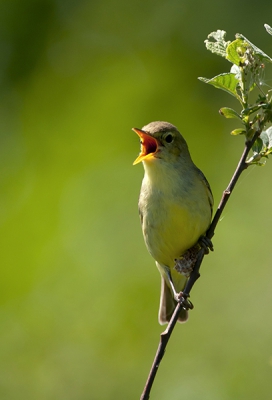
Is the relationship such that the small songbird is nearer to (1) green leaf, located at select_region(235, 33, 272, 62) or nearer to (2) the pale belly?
(2) the pale belly

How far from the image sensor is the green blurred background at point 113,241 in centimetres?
616

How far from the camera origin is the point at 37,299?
6.56 m

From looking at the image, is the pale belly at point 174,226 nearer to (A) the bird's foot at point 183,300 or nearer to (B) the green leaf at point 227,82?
(A) the bird's foot at point 183,300

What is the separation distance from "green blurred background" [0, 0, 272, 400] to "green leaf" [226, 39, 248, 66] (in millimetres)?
3539

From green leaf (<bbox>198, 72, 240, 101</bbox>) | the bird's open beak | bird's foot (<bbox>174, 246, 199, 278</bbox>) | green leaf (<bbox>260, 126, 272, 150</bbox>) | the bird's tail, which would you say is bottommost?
the bird's tail

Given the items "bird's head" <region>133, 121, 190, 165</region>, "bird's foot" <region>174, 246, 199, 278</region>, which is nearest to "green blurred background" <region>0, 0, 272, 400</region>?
"bird's head" <region>133, 121, 190, 165</region>

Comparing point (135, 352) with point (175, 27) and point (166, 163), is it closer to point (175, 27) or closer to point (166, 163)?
point (166, 163)

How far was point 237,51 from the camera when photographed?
8.82ft

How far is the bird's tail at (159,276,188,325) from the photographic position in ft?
16.4

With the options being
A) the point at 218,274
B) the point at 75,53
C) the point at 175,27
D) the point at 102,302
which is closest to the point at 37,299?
the point at 102,302

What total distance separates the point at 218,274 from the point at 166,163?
286cm

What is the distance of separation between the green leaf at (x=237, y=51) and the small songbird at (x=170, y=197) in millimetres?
1275

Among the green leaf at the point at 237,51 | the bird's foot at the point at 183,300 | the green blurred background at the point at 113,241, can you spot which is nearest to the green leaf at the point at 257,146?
the green leaf at the point at 237,51

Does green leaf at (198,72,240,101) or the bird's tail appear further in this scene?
the bird's tail
